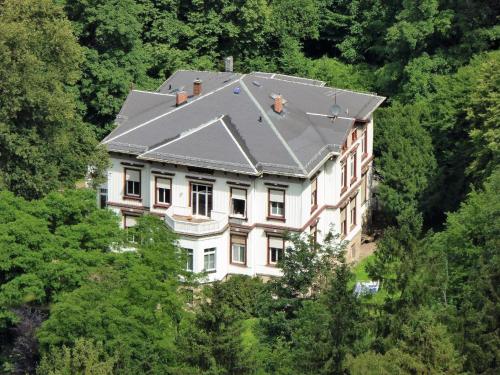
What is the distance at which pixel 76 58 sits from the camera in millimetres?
91125

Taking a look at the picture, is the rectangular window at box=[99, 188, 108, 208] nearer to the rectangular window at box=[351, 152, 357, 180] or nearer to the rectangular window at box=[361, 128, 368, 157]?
the rectangular window at box=[351, 152, 357, 180]

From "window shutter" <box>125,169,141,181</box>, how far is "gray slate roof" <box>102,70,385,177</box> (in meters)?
1.37

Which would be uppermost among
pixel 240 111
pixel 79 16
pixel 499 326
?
pixel 79 16

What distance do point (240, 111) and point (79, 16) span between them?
16.0 metres

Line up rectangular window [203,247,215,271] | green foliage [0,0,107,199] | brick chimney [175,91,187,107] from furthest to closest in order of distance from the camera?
brick chimney [175,91,187,107] < rectangular window [203,247,215,271] < green foliage [0,0,107,199]

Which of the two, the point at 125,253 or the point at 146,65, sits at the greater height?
the point at 146,65

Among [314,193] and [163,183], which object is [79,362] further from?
[314,193]

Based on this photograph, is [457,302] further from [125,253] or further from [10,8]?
[10,8]

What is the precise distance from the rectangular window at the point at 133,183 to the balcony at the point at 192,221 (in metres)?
2.90

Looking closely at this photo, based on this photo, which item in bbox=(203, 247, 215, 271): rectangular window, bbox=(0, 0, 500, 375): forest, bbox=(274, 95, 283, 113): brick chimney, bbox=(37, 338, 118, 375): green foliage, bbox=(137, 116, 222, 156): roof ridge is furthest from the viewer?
bbox=(274, 95, 283, 113): brick chimney

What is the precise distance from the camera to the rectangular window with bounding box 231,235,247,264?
9625 cm

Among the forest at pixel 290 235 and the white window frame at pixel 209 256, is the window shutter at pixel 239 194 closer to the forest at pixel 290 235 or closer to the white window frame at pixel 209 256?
the white window frame at pixel 209 256

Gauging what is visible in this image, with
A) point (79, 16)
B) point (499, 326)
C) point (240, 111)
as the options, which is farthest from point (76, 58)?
point (499, 326)

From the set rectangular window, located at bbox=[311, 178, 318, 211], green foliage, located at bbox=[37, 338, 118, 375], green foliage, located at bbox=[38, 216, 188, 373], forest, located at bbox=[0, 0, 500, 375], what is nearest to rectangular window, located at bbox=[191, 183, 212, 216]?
forest, located at bbox=[0, 0, 500, 375]
